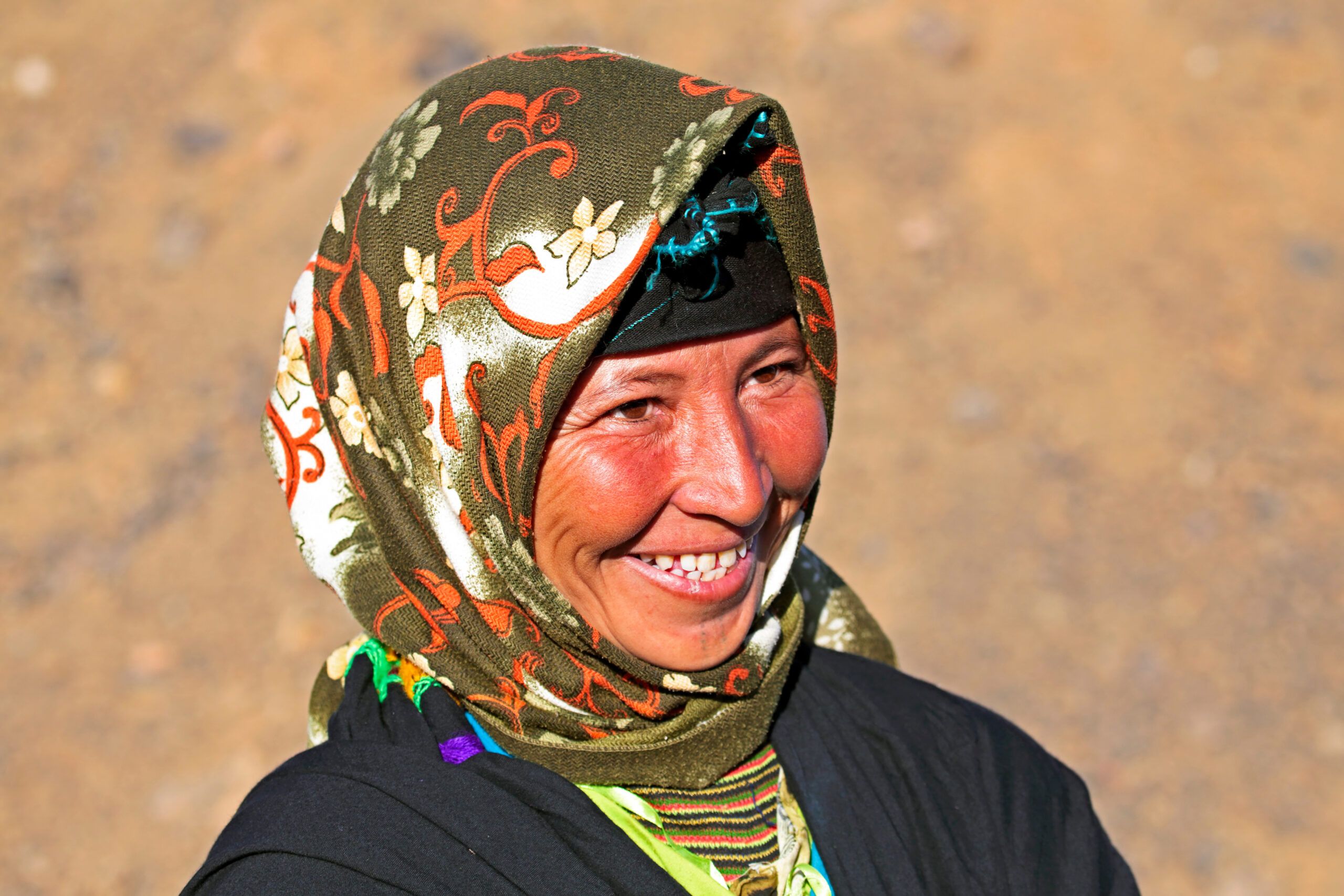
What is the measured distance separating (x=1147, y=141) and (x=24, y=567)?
23.6 ft

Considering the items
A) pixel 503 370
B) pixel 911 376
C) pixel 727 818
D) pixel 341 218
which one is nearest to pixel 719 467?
pixel 503 370

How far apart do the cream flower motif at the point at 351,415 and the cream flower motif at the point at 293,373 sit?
4.0 inches

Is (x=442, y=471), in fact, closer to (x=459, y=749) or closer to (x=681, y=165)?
(x=459, y=749)

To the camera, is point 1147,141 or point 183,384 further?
point 1147,141

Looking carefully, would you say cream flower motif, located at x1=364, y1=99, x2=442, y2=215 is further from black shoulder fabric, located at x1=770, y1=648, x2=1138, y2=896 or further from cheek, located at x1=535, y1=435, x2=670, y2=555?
black shoulder fabric, located at x1=770, y1=648, x2=1138, y2=896

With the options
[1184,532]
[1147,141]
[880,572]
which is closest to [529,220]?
[880,572]

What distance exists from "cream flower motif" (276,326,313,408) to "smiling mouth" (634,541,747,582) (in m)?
0.66

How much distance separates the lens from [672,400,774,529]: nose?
Answer: 1674 millimetres

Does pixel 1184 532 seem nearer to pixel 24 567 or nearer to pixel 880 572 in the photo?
pixel 880 572

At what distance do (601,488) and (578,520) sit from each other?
65 mm

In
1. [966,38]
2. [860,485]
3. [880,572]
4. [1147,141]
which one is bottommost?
[880,572]

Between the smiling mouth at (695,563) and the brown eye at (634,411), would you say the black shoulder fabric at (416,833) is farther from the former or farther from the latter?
the brown eye at (634,411)

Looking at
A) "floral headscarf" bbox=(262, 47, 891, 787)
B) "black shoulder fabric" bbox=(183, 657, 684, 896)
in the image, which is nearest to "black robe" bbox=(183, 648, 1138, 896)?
"black shoulder fabric" bbox=(183, 657, 684, 896)

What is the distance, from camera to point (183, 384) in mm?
7168
